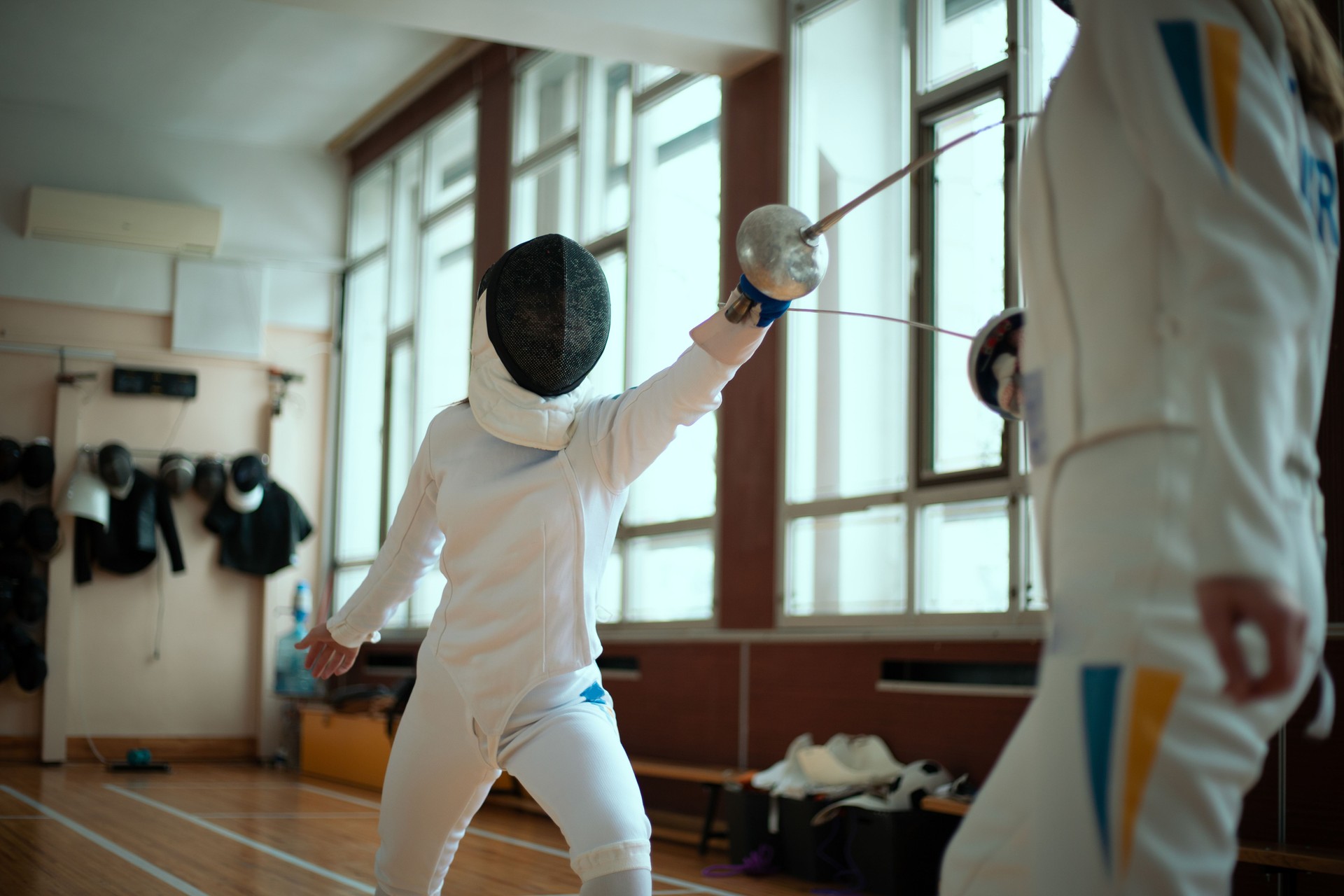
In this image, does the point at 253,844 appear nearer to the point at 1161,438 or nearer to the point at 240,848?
the point at 240,848

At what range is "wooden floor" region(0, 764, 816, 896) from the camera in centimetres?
361

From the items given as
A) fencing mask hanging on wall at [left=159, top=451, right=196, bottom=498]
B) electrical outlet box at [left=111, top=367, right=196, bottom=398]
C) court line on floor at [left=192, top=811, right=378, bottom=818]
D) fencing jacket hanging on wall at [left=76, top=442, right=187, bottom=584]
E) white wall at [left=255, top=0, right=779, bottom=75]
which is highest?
white wall at [left=255, top=0, right=779, bottom=75]

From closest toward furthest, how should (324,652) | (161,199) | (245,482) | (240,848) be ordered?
1. (324,652)
2. (240,848)
3. (245,482)
4. (161,199)

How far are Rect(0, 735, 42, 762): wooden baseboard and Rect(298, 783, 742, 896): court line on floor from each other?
2.00 metres

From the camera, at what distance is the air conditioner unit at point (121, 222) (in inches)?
316

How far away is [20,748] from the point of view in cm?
762

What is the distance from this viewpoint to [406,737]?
2.01 m

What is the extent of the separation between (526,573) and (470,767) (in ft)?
1.02

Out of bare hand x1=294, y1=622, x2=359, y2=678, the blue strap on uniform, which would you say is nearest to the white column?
bare hand x1=294, y1=622, x2=359, y2=678

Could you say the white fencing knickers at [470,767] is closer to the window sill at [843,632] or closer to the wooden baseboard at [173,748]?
the window sill at [843,632]

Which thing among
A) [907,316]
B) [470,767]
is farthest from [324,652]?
[907,316]

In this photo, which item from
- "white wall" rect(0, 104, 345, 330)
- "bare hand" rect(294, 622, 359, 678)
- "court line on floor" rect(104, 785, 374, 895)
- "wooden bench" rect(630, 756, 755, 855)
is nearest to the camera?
"bare hand" rect(294, 622, 359, 678)

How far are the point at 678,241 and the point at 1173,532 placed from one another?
4.89 metres

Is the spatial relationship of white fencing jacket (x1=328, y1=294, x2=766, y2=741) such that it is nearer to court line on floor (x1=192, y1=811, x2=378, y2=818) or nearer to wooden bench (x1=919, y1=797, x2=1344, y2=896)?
wooden bench (x1=919, y1=797, x2=1344, y2=896)
